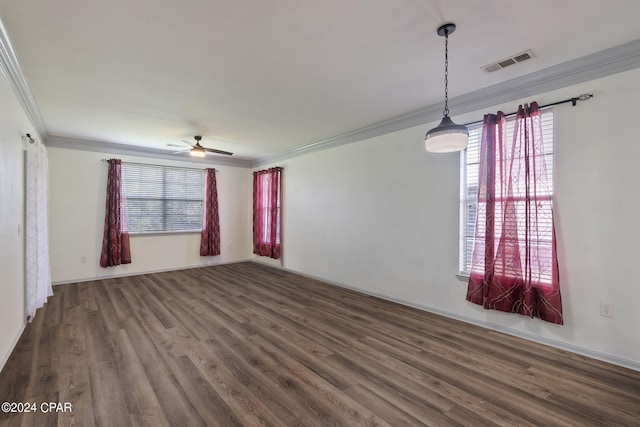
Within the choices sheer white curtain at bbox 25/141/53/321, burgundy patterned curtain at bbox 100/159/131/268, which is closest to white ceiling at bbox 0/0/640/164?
sheer white curtain at bbox 25/141/53/321

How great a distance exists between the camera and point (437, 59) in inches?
97.3

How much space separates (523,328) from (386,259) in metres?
1.76

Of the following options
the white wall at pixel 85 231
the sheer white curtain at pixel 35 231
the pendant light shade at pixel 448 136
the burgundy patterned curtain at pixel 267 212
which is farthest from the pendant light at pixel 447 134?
the white wall at pixel 85 231

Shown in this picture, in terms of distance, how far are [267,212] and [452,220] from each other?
4293mm

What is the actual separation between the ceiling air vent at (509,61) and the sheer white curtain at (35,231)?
486cm

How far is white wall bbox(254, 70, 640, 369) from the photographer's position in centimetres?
241

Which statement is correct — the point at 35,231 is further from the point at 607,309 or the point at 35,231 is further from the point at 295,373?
the point at 607,309

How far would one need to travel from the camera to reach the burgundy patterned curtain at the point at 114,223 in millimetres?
5379

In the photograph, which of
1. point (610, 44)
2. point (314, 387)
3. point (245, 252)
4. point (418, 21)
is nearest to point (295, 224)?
point (245, 252)

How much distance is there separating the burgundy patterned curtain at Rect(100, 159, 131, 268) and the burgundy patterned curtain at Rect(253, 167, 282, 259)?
2649mm

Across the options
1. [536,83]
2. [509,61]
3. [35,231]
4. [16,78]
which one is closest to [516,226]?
[536,83]

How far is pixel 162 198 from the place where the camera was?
20.2 ft

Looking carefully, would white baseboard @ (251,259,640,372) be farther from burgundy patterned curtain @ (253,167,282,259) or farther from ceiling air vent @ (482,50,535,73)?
burgundy patterned curtain @ (253,167,282,259)

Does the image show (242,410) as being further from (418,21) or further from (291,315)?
(418,21)
